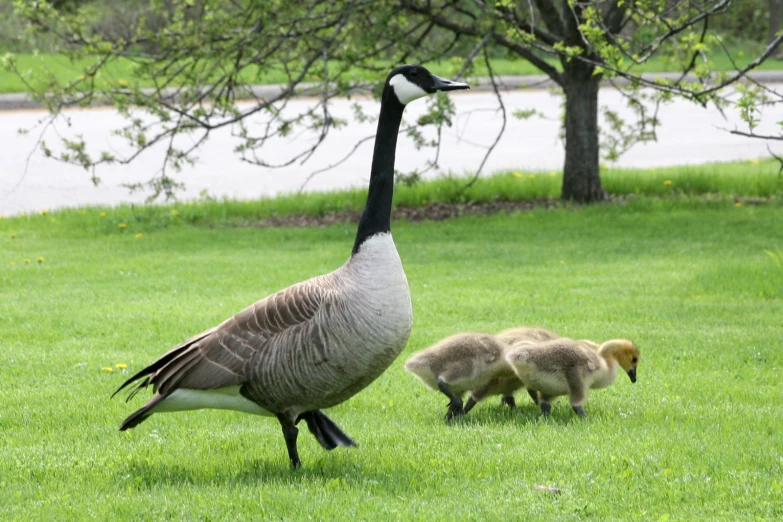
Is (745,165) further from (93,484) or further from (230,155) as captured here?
(93,484)

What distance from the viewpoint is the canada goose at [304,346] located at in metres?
5.01

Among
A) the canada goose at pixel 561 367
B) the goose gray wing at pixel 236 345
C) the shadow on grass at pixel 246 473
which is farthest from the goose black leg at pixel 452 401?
the goose gray wing at pixel 236 345

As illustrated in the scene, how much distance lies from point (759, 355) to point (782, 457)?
263 centimetres

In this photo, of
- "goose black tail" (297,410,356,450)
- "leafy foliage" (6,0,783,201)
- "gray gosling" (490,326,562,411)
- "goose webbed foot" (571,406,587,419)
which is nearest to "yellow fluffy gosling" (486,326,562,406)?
"gray gosling" (490,326,562,411)

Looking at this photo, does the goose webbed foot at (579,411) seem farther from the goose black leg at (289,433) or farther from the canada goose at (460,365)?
the goose black leg at (289,433)

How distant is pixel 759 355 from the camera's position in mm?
7680

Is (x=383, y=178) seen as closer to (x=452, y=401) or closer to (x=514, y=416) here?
(x=452, y=401)

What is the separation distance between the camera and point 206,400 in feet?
17.2

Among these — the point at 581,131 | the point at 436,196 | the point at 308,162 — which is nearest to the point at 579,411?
the point at 581,131

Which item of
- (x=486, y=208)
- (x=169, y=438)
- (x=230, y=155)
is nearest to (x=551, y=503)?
(x=169, y=438)

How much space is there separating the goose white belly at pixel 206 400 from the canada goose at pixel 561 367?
1.80 metres

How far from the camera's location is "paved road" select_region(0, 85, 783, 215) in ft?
63.6

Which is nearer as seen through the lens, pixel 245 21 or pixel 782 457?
pixel 782 457

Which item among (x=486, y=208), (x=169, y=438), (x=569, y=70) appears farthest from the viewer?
(x=486, y=208)
